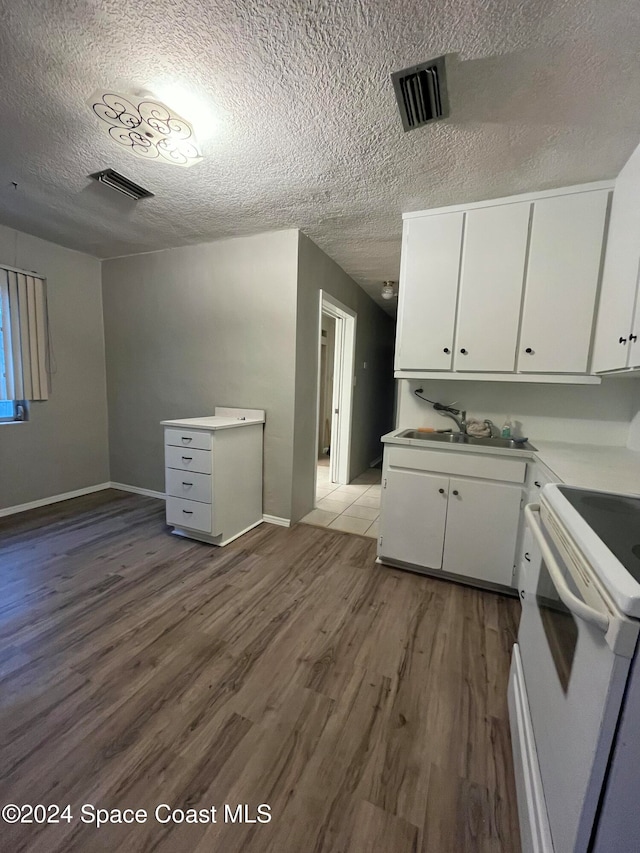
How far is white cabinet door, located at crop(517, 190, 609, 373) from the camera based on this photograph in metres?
1.85

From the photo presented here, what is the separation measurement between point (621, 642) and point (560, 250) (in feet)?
6.93

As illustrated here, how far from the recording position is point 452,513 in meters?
2.07

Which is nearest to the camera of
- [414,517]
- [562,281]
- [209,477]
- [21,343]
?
[562,281]

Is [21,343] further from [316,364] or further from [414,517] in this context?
[414,517]

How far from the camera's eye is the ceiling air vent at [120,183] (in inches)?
77.6

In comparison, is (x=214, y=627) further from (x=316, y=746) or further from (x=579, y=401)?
(x=579, y=401)

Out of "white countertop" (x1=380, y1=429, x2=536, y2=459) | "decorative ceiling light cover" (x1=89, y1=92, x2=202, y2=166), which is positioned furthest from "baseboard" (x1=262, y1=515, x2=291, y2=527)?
"decorative ceiling light cover" (x1=89, y1=92, x2=202, y2=166)

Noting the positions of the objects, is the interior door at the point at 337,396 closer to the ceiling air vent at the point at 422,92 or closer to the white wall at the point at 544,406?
the white wall at the point at 544,406

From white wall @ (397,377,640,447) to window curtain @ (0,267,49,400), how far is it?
328 cm

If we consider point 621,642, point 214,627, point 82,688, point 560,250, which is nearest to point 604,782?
point 621,642

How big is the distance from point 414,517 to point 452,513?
24 cm

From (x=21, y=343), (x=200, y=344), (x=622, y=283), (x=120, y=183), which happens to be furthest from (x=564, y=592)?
(x=21, y=343)

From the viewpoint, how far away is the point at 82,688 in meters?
1.33

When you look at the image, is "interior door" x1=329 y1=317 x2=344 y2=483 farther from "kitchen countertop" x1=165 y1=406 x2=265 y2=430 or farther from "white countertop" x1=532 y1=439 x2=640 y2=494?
"white countertop" x1=532 y1=439 x2=640 y2=494
